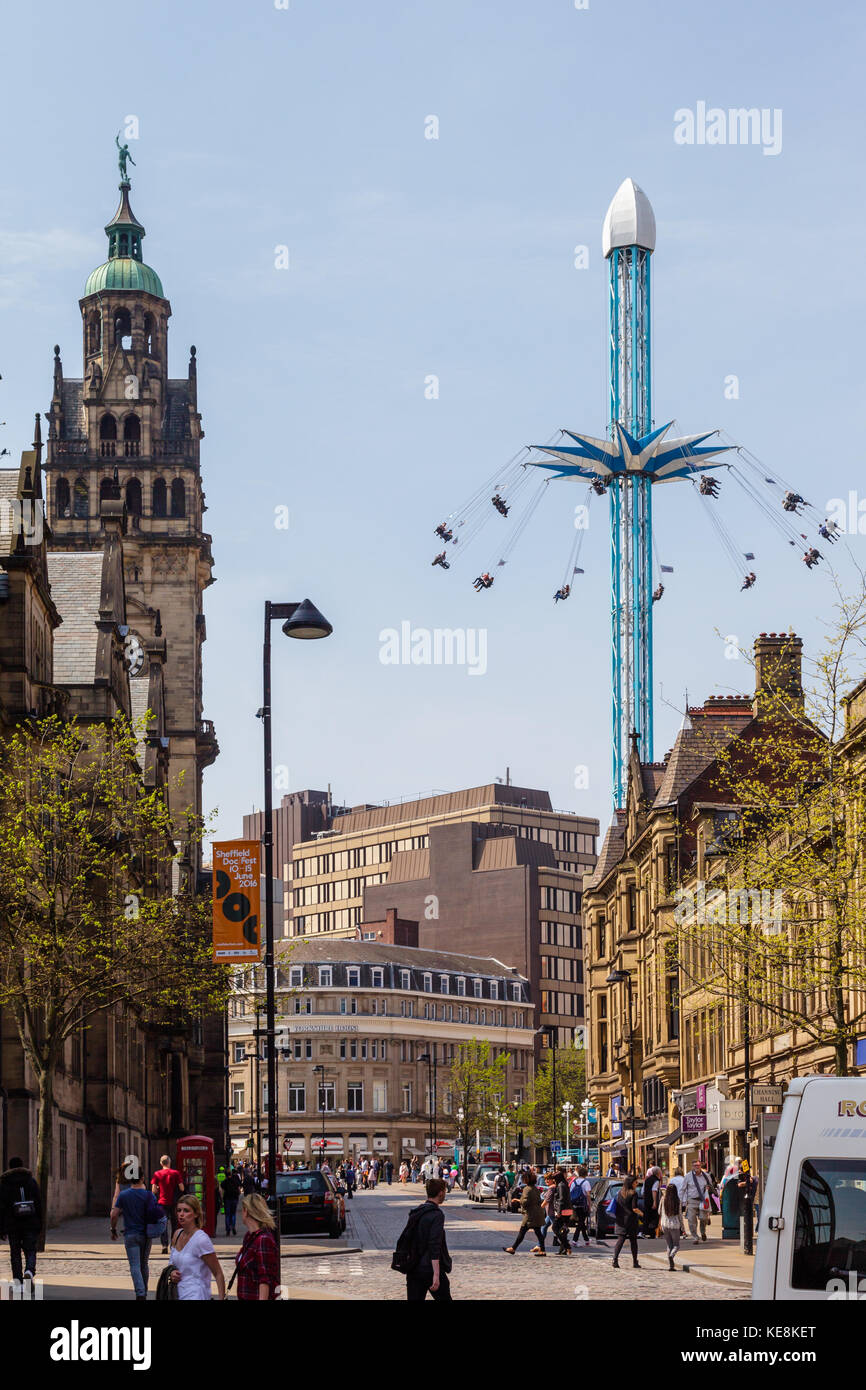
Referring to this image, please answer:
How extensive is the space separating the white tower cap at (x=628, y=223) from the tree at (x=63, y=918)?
285 feet

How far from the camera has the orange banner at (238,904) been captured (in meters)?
28.7

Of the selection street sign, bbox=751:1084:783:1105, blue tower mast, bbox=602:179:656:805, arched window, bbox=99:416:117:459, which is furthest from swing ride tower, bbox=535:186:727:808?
street sign, bbox=751:1084:783:1105

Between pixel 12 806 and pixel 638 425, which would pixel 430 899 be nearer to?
pixel 638 425

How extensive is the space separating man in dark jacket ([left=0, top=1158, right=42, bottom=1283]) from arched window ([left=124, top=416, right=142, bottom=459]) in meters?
78.6

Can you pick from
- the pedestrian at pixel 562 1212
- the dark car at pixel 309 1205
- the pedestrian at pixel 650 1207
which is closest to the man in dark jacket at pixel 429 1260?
the pedestrian at pixel 562 1212

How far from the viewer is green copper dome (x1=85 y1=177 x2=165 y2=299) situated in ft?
335

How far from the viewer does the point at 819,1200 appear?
13.8 meters

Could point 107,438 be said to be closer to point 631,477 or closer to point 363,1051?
point 631,477

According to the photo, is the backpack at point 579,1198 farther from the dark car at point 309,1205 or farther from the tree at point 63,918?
the tree at point 63,918

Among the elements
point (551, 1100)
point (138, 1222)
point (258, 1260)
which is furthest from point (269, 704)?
point (551, 1100)

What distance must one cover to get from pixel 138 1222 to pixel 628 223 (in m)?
108

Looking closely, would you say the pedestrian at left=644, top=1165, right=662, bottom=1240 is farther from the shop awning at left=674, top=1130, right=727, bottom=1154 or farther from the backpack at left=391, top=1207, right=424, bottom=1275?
the backpack at left=391, top=1207, right=424, bottom=1275

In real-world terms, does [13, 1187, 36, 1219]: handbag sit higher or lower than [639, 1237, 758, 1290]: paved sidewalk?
higher
